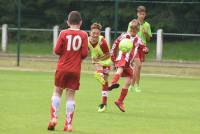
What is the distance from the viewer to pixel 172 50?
35.9 metres

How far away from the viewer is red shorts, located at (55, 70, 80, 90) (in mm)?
11852

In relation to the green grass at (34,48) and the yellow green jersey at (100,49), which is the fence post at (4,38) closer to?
the green grass at (34,48)

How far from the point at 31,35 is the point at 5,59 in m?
4.42

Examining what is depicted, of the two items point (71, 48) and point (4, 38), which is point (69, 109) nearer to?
point (71, 48)

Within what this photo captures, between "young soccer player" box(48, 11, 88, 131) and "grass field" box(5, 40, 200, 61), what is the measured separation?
74.1 feet

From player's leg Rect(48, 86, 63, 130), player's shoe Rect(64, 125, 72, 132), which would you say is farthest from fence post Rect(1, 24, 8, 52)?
player's shoe Rect(64, 125, 72, 132)

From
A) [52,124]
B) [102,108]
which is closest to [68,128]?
[52,124]

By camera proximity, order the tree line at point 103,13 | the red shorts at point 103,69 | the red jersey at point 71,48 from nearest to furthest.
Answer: the red jersey at point 71,48 → the red shorts at point 103,69 → the tree line at point 103,13

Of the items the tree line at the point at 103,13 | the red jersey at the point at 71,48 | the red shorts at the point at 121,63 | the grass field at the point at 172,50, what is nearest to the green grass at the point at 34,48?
the grass field at the point at 172,50

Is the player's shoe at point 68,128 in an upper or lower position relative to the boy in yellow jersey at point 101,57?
lower

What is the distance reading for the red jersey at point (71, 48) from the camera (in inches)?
463

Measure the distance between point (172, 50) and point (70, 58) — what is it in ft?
79.9

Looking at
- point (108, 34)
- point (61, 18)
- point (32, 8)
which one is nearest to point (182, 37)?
point (108, 34)

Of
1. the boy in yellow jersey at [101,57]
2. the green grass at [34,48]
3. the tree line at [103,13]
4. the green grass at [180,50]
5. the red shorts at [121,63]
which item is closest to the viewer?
the boy in yellow jersey at [101,57]
